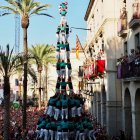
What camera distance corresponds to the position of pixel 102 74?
35406 millimetres

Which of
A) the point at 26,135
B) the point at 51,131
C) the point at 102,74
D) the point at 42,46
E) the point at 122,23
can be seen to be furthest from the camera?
the point at 42,46

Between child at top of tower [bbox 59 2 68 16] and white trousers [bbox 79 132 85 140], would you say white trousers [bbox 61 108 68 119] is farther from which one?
child at top of tower [bbox 59 2 68 16]

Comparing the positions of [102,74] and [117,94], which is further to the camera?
[102,74]

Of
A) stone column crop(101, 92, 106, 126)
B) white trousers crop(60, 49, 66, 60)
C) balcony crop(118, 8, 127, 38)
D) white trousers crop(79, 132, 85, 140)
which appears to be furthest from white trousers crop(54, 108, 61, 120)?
stone column crop(101, 92, 106, 126)

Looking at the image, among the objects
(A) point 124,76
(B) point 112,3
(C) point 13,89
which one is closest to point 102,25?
(B) point 112,3

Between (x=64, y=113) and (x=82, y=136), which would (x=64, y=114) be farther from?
(x=82, y=136)

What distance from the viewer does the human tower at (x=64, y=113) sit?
851 inches

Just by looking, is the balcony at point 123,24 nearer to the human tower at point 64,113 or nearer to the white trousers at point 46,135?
the human tower at point 64,113

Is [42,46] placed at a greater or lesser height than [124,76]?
greater

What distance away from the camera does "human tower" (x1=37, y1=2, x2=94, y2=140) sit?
70.9 ft

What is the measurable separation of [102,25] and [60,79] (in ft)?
47.7

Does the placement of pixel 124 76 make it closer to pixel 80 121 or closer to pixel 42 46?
pixel 80 121

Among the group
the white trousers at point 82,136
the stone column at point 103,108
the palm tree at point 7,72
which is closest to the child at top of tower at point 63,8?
the palm tree at point 7,72

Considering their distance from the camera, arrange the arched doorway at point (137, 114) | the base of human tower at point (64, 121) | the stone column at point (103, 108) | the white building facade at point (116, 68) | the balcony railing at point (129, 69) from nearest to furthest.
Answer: the base of human tower at point (64, 121), the balcony railing at point (129, 69), the arched doorway at point (137, 114), the white building facade at point (116, 68), the stone column at point (103, 108)
